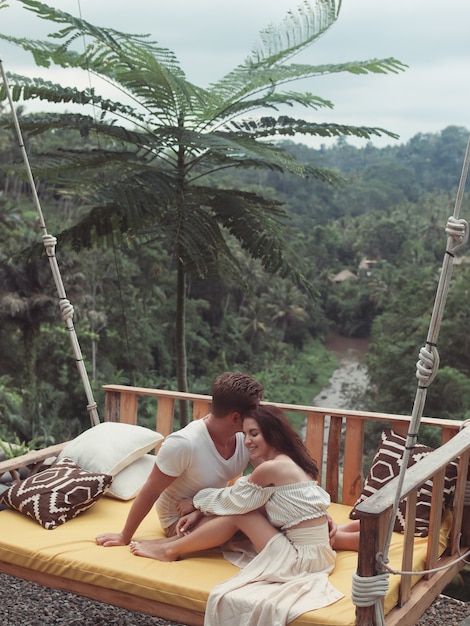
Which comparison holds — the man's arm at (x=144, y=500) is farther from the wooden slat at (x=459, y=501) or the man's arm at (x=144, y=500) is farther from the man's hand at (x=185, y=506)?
the wooden slat at (x=459, y=501)

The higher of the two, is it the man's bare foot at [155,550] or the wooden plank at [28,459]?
the wooden plank at [28,459]

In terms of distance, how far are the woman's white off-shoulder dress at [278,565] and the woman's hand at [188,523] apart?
0.06 m

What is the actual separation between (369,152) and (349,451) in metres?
33.7

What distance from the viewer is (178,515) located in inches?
99.7

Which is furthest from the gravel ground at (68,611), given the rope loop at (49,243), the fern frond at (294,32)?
the fern frond at (294,32)

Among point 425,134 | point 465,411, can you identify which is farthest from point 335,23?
point 425,134

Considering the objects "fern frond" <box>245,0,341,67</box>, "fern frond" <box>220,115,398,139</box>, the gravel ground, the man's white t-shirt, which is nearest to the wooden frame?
the man's white t-shirt

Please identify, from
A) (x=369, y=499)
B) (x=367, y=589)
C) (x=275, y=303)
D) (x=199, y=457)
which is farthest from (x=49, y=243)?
(x=275, y=303)

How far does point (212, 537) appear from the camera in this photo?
230cm

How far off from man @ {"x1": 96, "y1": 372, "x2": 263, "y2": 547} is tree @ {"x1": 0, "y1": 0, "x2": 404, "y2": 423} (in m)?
1.92

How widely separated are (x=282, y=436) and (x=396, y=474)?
66 cm

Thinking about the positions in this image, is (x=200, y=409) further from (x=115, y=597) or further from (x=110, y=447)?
(x=115, y=597)

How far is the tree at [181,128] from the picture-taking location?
13.8 feet

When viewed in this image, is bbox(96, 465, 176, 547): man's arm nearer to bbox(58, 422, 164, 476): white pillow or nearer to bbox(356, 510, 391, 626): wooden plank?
bbox(58, 422, 164, 476): white pillow
